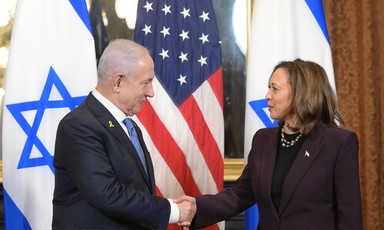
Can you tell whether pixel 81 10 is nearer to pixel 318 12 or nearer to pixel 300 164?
pixel 318 12

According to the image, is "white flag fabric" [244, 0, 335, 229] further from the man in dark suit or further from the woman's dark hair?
the man in dark suit

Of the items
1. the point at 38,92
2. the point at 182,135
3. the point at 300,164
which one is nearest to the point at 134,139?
the point at 300,164

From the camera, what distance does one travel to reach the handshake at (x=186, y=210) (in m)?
2.63

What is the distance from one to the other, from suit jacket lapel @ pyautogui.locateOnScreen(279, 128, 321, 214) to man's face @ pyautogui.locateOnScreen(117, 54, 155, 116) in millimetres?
746

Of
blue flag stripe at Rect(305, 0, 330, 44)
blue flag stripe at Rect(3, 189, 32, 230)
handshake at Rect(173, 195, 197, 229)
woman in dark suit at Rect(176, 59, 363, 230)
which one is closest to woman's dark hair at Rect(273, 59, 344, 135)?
woman in dark suit at Rect(176, 59, 363, 230)

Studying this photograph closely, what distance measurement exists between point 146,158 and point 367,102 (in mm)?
2080

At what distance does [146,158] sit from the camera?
246 centimetres

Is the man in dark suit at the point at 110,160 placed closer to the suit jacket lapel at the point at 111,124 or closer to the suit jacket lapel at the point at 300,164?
the suit jacket lapel at the point at 111,124

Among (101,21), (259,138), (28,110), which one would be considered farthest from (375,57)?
(28,110)

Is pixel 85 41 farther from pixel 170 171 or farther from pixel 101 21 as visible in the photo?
pixel 170 171

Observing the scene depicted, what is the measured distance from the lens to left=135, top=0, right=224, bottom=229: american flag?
3564 millimetres

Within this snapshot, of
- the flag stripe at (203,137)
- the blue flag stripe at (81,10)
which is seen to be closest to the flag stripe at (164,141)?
the flag stripe at (203,137)

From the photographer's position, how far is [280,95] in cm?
264

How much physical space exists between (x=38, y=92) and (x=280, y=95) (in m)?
1.46
